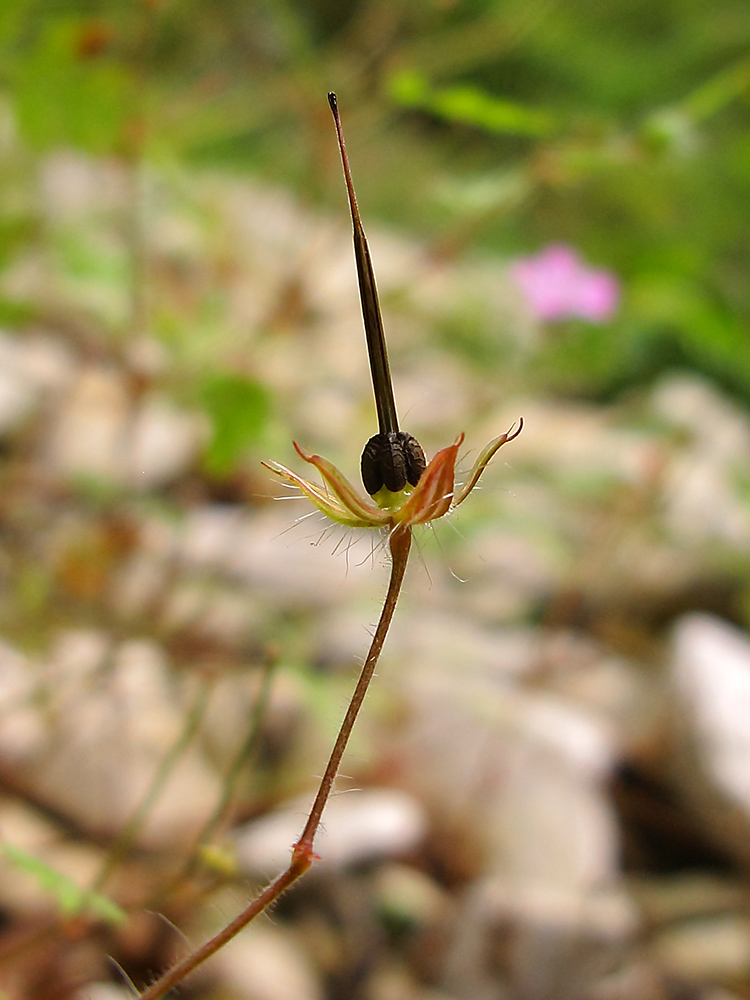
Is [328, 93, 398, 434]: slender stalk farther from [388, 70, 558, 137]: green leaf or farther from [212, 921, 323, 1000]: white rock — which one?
[212, 921, 323, 1000]: white rock

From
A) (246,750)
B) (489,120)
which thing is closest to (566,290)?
(489,120)

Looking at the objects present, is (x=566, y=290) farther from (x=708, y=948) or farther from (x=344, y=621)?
(x=708, y=948)

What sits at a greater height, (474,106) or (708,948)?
(474,106)

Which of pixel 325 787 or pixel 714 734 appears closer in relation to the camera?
pixel 325 787

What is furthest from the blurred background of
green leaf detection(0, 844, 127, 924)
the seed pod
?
the seed pod

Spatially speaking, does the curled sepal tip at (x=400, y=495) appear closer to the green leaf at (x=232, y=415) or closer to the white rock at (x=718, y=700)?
the green leaf at (x=232, y=415)

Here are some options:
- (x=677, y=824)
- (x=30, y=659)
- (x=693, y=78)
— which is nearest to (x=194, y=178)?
(x=30, y=659)

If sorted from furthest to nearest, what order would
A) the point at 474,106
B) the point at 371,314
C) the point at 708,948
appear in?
the point at 708,948 → the point at 474,106 → the point at 371,314
